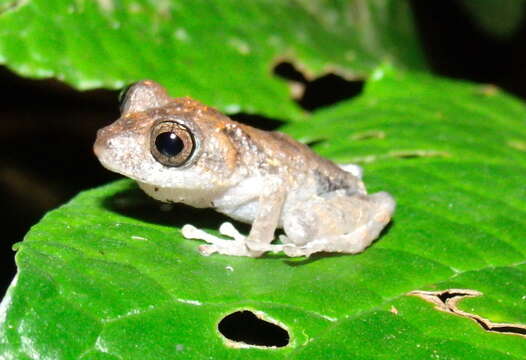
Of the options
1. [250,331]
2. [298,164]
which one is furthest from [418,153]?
[250,331]

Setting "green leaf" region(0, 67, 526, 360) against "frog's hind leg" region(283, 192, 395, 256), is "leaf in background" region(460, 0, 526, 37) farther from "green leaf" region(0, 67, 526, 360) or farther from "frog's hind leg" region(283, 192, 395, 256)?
"frog's hind leg" region(283, 192, 395, 256)

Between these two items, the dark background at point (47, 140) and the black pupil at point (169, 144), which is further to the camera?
the dark background at point (47, 140)

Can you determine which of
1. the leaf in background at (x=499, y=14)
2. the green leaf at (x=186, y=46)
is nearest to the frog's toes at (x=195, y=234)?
the green leaf at (x=186, y=46)

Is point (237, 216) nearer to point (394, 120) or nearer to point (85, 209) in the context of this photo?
point (85, 209)

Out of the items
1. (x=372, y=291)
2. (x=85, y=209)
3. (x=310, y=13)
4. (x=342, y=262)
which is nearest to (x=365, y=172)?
(x=342, y=262)

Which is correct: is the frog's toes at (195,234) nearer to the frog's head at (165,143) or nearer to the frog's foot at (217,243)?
the frog's foot at (217,243)

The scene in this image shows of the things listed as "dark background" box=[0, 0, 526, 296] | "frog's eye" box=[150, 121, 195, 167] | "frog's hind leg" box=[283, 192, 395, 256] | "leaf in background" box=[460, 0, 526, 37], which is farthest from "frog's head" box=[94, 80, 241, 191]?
"leaf in background" box=[460, 0, 526, 37]
